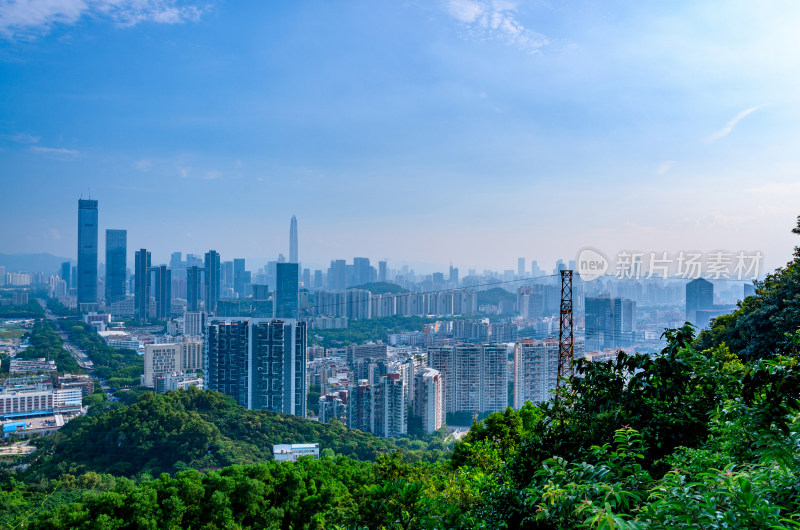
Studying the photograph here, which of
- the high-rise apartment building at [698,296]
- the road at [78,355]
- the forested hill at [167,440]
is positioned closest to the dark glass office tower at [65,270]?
the road at [78,355]

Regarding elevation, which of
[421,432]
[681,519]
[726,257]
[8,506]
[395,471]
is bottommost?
[421,432]

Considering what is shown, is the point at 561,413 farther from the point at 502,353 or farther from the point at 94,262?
the point at 94,262

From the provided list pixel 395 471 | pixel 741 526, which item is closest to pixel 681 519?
pixel 741 526

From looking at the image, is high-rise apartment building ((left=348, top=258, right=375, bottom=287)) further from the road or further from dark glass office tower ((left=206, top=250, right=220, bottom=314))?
the road

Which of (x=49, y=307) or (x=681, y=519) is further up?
(x=681, y=519)

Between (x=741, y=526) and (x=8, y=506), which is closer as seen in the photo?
(x=741, y=526)

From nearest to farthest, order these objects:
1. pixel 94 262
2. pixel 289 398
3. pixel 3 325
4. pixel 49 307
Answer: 1. pixel 289 398
2. pixel 3 325
3. pixel 49 307
4. pixel 94 262

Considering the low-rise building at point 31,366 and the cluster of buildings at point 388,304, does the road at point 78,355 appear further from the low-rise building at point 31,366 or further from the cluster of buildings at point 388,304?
the cluster of buildings at point 388,304

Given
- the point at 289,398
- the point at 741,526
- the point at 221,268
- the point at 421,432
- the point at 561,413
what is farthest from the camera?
the point at 221,268

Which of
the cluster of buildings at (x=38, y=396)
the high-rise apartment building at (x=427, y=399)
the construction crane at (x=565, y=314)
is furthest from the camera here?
the high-rise apartment building at (x=427, y=399)
